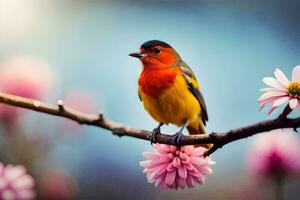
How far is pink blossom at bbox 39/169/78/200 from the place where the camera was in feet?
4.17

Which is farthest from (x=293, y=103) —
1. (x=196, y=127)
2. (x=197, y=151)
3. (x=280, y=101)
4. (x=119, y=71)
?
(x=119, y=71)

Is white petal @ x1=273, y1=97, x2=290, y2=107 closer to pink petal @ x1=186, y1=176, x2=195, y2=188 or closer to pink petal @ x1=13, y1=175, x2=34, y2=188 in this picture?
pink petal @ x1=186, y1=176, x2=195, y2=188

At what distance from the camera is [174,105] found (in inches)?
42.3

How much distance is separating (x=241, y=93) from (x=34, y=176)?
0.52 metres

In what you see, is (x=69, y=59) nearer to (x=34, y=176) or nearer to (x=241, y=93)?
(x=34, y=176)

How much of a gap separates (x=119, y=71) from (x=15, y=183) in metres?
0.36

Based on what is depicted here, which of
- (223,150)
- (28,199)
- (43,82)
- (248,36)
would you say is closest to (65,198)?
(28,199)

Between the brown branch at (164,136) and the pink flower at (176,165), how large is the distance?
26 mm

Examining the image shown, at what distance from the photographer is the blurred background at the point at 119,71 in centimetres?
123

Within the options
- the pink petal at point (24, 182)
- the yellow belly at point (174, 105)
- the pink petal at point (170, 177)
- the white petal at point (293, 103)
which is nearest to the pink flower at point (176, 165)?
the pink petal at point (170, 177)

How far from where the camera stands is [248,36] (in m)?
1.28

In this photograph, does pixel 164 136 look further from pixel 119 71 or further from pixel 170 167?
pixel 119 71

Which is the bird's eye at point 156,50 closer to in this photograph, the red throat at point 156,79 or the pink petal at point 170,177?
the red throat at point 156,79

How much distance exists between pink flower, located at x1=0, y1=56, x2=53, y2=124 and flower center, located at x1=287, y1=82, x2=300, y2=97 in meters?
0.62
